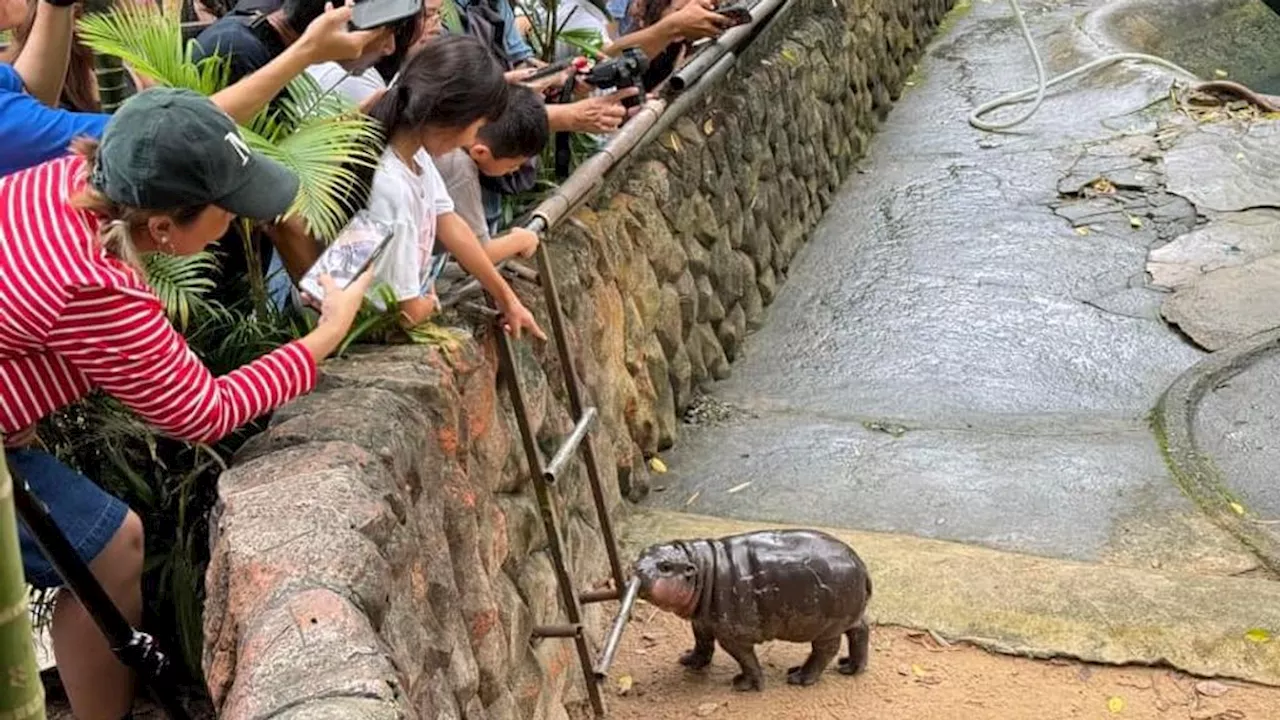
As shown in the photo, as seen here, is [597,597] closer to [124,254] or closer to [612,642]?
[612,642]

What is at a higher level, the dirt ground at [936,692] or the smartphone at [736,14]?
the smartphone at [736,14]

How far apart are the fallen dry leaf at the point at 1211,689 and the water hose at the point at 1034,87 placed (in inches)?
238

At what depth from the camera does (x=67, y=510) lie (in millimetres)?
2396

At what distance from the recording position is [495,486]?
141 inches

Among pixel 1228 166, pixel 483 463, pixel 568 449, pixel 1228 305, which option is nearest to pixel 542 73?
pixel 568 449

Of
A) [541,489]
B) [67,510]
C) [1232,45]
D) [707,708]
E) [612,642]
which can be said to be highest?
[67,510]

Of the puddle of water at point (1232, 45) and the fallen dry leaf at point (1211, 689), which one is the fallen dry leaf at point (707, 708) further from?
the puddle of water at point (1232, 45)

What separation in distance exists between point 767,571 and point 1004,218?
191 inches

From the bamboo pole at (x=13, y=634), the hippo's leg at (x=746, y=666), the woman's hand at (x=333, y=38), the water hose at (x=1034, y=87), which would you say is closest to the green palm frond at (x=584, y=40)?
the hippo's leg at (x=746, y=666)

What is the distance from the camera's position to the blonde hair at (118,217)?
6.87 ft

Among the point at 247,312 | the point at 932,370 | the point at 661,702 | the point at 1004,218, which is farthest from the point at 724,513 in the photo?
the point at 1004,218

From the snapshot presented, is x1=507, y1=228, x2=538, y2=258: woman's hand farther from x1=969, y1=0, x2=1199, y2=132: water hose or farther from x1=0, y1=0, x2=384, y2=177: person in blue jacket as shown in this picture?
x1=969, y1=0, x2=1199, y2=132: water hose

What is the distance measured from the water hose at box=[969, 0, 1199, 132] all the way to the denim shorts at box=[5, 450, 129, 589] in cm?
812

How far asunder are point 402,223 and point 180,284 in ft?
1.65
